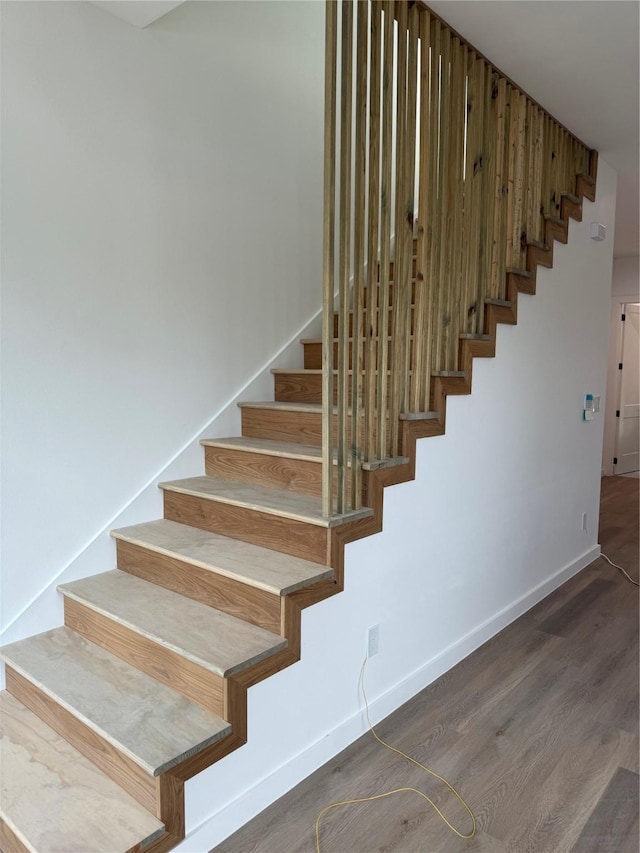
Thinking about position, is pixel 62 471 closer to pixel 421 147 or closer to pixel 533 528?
pixel 421 147

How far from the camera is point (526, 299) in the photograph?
297 cm

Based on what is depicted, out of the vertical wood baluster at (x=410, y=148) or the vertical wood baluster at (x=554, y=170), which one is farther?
the vertical wood baluster at (x=554, y=170)

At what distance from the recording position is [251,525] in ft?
7.22

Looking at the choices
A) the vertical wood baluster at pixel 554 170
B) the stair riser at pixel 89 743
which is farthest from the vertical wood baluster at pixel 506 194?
the stair riser at pixel 89 743

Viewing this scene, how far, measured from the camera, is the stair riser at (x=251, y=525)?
78.7 inches

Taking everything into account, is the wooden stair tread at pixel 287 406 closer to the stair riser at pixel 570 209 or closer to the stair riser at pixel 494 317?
the stair riser at pixel 494 317

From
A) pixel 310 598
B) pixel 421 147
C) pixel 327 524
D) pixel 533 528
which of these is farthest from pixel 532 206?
pixel 310 598

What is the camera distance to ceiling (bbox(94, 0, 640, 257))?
7.10ft

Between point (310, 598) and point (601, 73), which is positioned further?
point (601, 73)

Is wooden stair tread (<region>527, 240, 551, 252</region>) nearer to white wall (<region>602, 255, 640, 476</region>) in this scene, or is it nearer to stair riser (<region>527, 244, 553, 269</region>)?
stair riser (<region>527, 244, 553, 269</region>)

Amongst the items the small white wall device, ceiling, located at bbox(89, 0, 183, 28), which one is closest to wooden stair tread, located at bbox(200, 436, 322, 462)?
ceiling, located at bbox(89, 0, 183, 28)

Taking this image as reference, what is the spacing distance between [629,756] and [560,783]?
32cm

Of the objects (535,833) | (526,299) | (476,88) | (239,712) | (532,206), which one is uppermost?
(476,88)

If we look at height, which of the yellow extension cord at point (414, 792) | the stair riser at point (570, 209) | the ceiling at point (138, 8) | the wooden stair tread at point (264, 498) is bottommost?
the yellow extension cord at point (414, 792)
